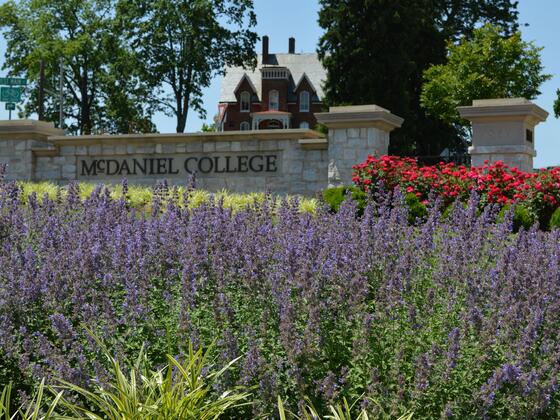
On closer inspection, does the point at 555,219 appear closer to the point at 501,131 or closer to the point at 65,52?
the point at 501,131

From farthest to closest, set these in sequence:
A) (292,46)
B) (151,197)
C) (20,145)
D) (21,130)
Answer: (292,46) < (20,145) < (21,130) < (151,197)

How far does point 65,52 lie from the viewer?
160ft

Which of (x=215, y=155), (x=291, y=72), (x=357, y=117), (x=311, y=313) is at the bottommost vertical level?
(x=311, y=313)

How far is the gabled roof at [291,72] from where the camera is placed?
2918 inches

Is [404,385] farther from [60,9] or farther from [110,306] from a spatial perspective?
[60,9]

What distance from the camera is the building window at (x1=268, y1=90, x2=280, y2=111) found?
241 feet

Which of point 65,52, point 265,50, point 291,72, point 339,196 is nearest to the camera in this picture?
point 339,196

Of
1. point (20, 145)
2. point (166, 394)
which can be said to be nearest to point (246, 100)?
point (20, 145)

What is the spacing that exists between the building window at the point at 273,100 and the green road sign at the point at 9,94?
47857 mm

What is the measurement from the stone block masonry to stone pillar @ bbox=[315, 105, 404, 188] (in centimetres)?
2

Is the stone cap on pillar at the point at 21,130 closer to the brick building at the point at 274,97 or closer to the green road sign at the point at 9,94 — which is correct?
the green road sign at the point at 9,94

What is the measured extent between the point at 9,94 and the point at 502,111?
1674cm

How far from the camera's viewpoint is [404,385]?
382 cm

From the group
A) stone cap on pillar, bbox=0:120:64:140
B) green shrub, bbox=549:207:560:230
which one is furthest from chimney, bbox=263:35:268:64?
green shrub, bbox=549:207:560:230
